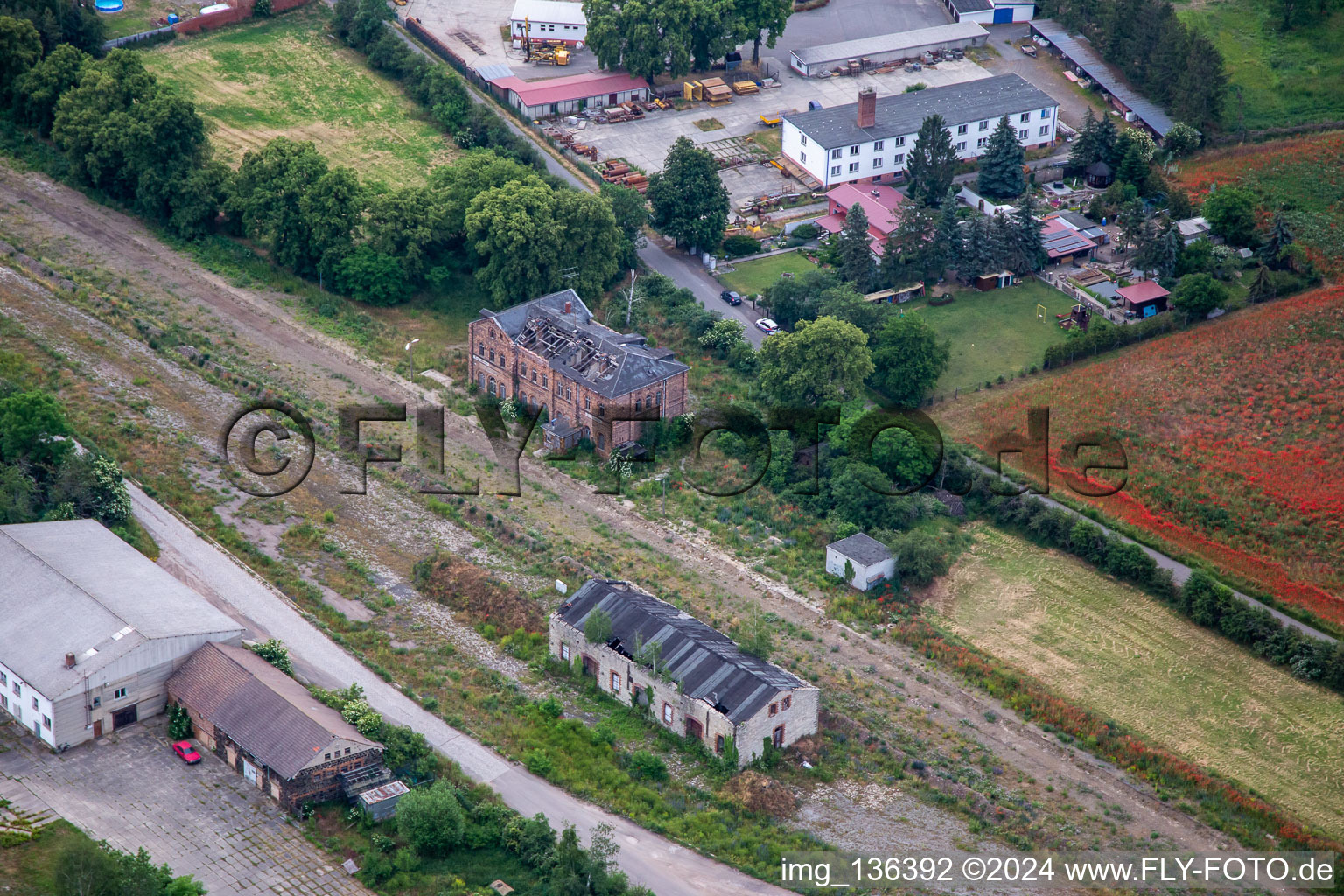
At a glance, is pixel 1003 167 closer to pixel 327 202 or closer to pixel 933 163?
pixel 933 163

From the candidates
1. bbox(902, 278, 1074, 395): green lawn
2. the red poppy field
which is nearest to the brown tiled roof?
the red poppy field

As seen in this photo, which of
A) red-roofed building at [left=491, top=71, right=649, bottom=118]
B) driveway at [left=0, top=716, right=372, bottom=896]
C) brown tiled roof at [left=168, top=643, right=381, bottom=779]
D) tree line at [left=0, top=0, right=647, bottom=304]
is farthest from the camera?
red-roofed building at [left=491, top=71, right=649, bottom=118]

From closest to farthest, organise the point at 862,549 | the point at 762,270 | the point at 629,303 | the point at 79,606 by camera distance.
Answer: the point at 79,606 → the point at 862,549 → the point at 629,303 → the point at 762,270

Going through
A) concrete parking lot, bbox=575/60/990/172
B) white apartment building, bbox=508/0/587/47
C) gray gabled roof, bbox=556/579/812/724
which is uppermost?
white apartment building, bbox=508/0/587/47

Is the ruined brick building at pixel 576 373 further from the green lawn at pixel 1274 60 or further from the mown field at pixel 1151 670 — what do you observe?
the green lawn at pixel 1274 60

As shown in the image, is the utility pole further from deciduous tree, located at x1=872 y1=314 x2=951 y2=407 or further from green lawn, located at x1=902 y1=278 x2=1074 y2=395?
green lawn, located at x1=902 y1=278 x2=1074 y2=395

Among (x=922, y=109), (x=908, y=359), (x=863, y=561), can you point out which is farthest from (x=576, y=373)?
(x=922, y=109)
